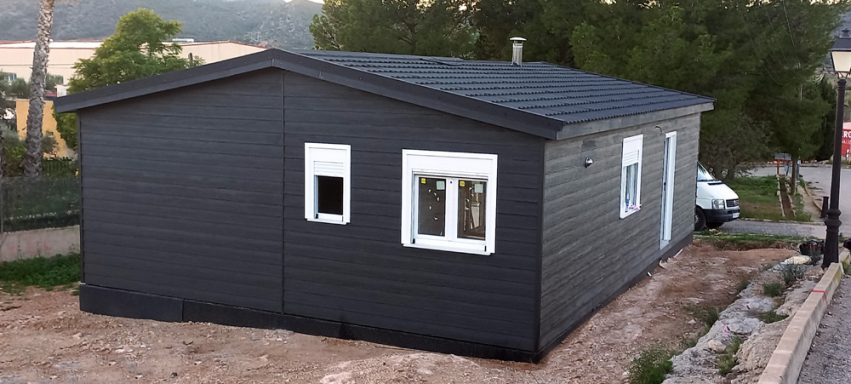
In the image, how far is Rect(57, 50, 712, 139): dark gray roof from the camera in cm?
948

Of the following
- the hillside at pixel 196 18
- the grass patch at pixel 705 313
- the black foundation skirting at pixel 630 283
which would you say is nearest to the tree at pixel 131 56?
the black foundation skirting at pixel 630 283

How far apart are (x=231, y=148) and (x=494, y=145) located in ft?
11.8

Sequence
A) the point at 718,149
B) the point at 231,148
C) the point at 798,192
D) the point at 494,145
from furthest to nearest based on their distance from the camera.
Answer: the point at 798,192 → the point at 718,149 → the point at 231,148 → the point at 494,145

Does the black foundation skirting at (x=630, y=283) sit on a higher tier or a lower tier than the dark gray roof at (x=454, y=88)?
lower

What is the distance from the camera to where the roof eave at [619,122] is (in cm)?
957

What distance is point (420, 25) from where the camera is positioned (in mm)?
30156

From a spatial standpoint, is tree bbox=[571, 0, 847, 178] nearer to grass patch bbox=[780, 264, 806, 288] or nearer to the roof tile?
the roof tile

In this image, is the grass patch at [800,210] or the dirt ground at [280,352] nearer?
the dirt ground at [280,352]

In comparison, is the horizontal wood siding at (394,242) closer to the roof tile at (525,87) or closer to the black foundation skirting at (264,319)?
the black foundation skirting at (264,319)

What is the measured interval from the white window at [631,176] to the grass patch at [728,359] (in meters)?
3.56

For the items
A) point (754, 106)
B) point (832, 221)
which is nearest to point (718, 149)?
point (754, 106)


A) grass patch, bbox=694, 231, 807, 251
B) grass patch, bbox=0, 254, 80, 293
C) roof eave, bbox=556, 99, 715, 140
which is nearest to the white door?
roof eave, bbox=556, 99, 715, 140

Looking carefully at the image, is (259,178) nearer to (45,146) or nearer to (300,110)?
(300,110)

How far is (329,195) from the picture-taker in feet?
35.6
